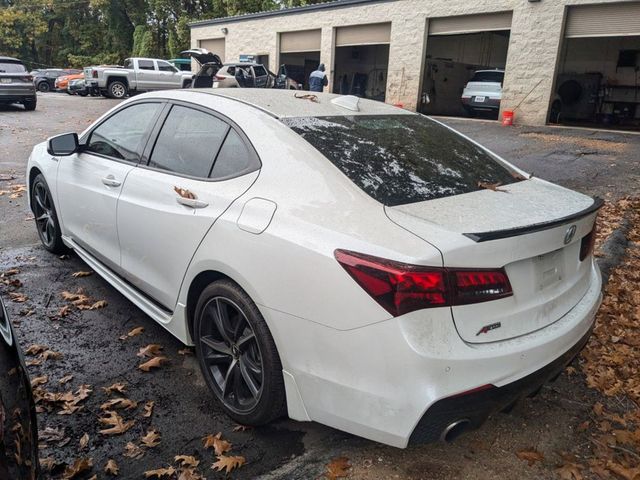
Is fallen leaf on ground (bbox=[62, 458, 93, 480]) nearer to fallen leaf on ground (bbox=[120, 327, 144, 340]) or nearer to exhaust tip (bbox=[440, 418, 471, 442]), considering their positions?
fallen leaf on ground (bbox=[120, 327, 144, 340])

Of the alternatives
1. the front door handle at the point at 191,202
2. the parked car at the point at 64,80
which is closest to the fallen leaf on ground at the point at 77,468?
the front door handle at the point at 191,202

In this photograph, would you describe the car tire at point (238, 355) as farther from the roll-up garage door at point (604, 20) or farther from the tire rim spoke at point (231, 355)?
the roll-up garage door at point (604, 20)

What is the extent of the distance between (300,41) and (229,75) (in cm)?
577

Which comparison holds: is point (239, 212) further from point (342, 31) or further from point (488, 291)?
point (342, 31)

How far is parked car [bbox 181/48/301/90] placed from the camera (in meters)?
18.2

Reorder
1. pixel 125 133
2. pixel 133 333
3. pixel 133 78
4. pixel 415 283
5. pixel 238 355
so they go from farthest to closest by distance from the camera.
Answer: pixel 133 78 → pixel 125 133 → pixel 133 333 → pixel 238 355 → pixel 415 283

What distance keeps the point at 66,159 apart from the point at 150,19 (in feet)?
140

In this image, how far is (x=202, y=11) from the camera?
3812 cm

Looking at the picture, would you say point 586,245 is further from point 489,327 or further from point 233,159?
point 233,159

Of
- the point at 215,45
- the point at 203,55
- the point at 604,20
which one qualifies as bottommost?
the point at 203,55

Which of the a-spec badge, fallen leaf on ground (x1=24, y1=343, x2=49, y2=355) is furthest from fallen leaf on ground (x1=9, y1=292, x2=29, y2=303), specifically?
the a-spec badge

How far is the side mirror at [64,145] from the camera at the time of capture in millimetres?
4109

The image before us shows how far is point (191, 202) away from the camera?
2.86m

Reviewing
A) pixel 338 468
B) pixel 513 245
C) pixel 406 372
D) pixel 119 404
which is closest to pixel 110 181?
pixel 119 404
